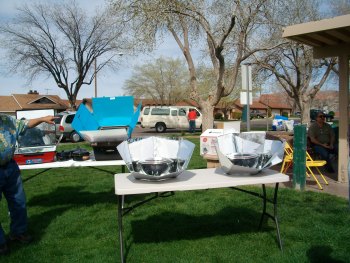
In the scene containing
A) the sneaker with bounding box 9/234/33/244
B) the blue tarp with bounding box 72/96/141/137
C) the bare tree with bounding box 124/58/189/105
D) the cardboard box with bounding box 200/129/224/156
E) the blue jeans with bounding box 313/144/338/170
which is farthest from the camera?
the bare tree with bounding box 124/58/189/105

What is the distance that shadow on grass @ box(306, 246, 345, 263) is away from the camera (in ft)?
12.3

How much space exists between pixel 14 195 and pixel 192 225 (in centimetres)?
217

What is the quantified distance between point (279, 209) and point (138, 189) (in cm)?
288

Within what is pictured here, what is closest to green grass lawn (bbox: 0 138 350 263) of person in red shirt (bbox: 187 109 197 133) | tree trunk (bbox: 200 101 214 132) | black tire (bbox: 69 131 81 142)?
tree trunk (bbox: 200 101 214 132)

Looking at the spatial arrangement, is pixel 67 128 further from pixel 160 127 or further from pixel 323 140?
pixel 323 140

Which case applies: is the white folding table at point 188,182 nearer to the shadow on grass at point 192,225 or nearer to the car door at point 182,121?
the shadow on grass at point 192,225

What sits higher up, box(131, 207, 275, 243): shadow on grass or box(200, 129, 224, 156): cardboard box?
box(200, 129, 224, 156): cardboard box

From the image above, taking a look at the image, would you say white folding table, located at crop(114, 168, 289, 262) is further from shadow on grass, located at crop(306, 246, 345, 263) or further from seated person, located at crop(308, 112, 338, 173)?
seated person, located at crop(308, 112, 338, 173)

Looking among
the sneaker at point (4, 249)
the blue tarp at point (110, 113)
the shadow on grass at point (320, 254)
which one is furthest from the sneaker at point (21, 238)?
the shadow on grass at point (320, 254)

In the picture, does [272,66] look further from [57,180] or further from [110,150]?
[110,150]

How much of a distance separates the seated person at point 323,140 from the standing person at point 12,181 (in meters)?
6.21

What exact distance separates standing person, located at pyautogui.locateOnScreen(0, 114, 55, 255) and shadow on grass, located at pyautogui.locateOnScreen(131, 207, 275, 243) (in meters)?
1.30

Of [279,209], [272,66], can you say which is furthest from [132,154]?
[272,66]

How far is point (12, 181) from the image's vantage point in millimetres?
4172
